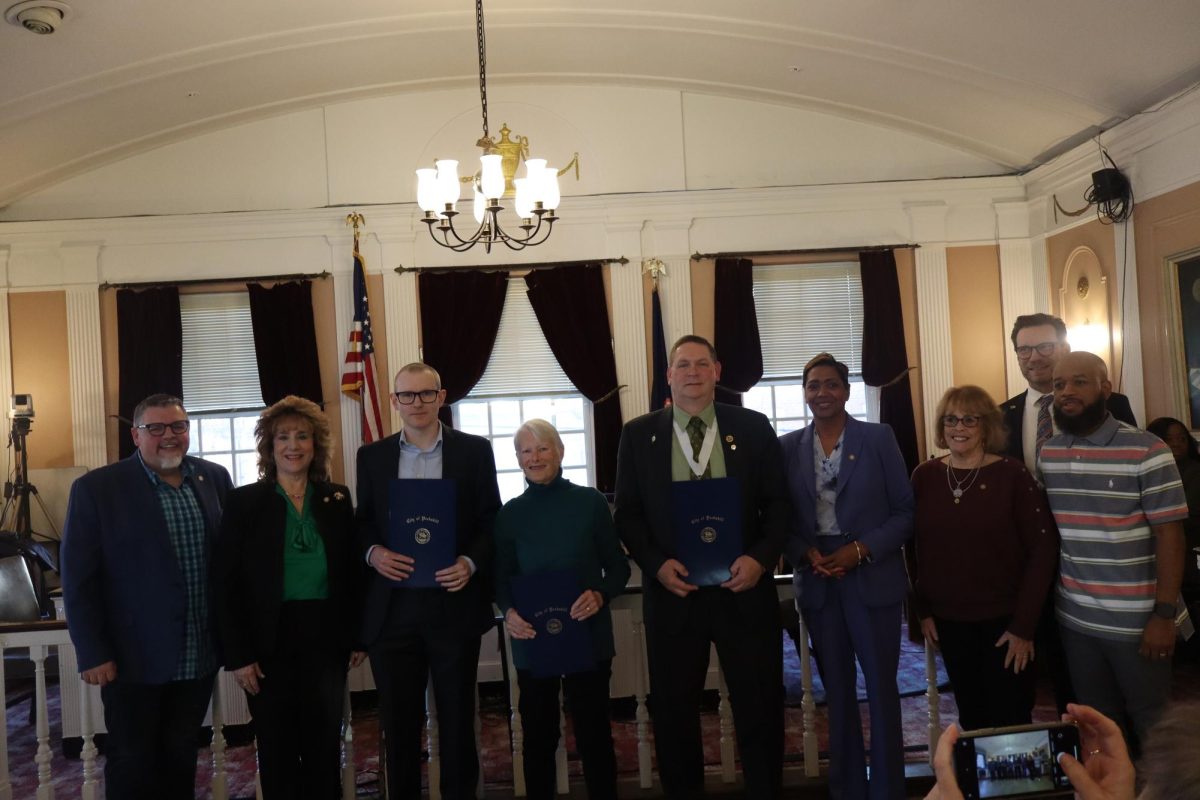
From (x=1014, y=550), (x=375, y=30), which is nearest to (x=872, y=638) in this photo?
(x=1014, y=550)

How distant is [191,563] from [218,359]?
15.1 ft

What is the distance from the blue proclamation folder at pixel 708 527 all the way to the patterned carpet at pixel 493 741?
1.37 meters

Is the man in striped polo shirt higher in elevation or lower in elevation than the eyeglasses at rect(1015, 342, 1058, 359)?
lower

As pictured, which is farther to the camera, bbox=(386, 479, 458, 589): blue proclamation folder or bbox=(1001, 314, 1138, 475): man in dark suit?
bbox=(1001, 314, 1138, 475): man in dark suit

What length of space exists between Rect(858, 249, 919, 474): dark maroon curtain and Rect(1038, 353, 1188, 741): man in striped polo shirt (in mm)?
4395

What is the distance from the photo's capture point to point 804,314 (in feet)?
24.4

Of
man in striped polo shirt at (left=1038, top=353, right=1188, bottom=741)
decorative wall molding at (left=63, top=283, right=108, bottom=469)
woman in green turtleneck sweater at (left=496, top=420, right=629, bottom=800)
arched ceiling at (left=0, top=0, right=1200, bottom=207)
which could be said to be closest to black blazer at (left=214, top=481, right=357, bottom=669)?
woman in green turtleneck sweater at (left=496, top=420, right=629, bottom=800)

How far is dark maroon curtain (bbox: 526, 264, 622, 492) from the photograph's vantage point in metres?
7.26

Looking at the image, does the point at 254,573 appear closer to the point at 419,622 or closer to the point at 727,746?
the point at 419,622

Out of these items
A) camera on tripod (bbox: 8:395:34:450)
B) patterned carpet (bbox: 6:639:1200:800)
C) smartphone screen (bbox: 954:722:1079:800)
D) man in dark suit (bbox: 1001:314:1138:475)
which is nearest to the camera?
smartphone screen (bbox: 954:722:1079:800)

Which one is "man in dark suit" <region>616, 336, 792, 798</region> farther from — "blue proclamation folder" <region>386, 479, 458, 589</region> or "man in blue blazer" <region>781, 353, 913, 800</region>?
"blue proclamation folder" <region>386, 479, 458, 589</region>

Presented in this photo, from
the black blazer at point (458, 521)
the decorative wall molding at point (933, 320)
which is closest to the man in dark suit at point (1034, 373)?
the black blazer at point (458, 521)

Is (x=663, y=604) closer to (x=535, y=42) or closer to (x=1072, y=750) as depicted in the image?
(x=1072, y=750)

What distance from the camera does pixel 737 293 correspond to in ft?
24.0
